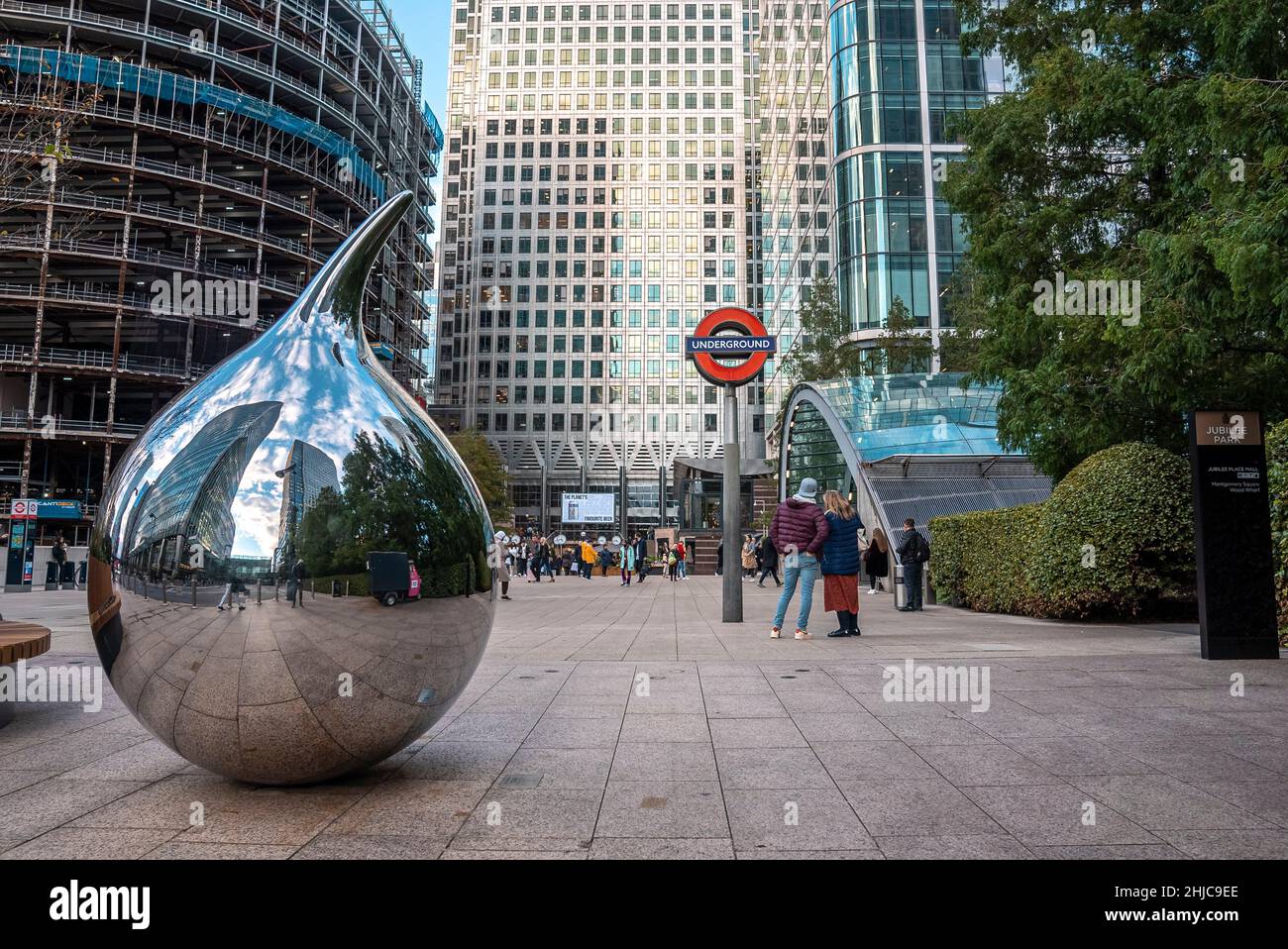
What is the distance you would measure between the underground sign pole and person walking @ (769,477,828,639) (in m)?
3.05

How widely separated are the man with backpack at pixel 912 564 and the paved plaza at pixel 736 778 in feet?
29.3

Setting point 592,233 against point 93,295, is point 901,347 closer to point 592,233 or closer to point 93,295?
point 93,295

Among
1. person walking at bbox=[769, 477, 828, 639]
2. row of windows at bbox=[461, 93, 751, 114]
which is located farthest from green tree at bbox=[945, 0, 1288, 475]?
row of windows at bbox=[461, 93, 751, 114]

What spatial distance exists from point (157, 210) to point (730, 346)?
165 feet

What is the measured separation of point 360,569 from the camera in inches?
133

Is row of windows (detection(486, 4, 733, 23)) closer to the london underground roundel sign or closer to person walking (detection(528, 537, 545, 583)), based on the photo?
person walking (detection(528, 537, 545, 583))

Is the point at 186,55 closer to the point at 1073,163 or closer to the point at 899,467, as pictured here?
the point at 899,467

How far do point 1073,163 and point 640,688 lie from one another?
12719mm

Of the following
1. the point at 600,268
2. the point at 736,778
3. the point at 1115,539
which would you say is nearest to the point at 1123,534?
the point at 1115,539

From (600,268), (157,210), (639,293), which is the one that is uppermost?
(600,268)

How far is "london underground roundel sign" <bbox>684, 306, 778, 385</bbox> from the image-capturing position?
592 inches

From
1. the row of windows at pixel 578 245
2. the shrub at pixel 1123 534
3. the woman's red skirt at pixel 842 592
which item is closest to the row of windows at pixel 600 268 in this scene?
the row of windows at pixel 578 245

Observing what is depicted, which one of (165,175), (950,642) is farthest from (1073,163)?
(165,175)

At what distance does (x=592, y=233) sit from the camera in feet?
344
